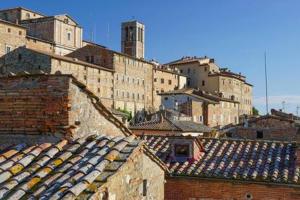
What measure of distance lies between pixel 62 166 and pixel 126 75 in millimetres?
64482

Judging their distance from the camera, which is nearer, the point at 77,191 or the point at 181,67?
the point at 77,191

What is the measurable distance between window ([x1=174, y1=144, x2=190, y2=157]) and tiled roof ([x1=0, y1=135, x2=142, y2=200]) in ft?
23.7

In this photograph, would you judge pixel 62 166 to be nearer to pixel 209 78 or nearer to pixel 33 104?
pixel 33 104

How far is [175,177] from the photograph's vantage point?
12906 millimetres

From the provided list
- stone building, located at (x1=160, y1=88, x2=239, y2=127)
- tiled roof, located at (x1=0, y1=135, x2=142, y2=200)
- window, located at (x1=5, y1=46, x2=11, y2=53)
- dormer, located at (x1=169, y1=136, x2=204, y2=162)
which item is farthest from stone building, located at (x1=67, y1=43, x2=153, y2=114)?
tiled roof, located at (x1=0, y1=135, x2=142, y2=200)

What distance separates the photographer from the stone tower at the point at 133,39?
3649 inches

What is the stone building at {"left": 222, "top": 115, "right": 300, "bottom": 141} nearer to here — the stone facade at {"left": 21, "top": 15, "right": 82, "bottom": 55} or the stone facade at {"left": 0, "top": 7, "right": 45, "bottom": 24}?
the stone facade at {"left": 21, "top": 15, "right": 82, "bottom": 55}

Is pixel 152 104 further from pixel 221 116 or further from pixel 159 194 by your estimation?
pixel 159 194

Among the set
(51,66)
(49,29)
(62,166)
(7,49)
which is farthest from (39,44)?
(62,166)

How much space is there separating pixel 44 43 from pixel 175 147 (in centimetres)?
5432

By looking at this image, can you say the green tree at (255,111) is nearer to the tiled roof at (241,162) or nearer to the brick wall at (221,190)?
the tiled roof at (241,162)

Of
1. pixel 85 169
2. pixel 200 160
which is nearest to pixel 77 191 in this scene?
pixel 85 169

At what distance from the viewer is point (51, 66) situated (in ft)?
173

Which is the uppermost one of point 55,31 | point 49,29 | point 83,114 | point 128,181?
point 49,29
